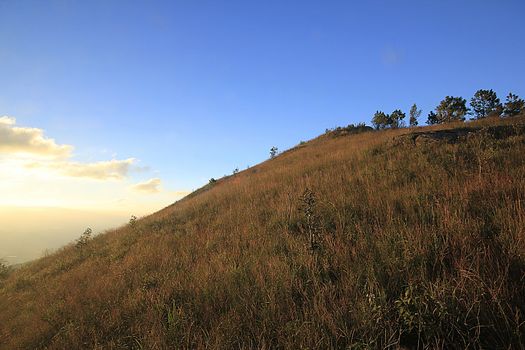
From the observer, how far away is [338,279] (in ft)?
12.2

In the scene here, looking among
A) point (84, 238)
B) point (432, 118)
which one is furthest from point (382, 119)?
point (84, 238)

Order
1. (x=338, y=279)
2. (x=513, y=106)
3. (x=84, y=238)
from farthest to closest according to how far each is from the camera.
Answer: (x=513, y=106) < (x=84, y=238) < (x=338, y=279)

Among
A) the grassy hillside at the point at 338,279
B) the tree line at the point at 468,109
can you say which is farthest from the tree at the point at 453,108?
the grassy hillside at the point at 338,279

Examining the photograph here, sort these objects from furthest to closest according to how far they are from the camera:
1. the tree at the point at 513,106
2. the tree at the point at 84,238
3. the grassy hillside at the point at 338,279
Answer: the tree at the point at 513,106
the tree at the point at 84,238
the grassy hillside at the point at 338,279

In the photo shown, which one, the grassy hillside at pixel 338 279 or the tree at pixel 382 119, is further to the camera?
the tree at pixel 382 119

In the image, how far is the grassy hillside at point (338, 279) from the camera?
8.84 feet

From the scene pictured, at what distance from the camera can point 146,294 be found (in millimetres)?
4805

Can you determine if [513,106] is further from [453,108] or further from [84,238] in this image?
[84,238]

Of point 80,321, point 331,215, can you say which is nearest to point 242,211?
point 331,215

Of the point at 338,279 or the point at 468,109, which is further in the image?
the point at 468,109

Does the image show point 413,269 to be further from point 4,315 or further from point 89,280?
point 4,315

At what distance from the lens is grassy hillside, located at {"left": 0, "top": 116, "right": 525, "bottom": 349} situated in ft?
8.84

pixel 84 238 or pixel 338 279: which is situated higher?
pixel 84 238

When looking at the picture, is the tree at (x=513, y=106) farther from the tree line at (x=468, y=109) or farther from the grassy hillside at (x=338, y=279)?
the grassy hillside at (x=338, y=279)
